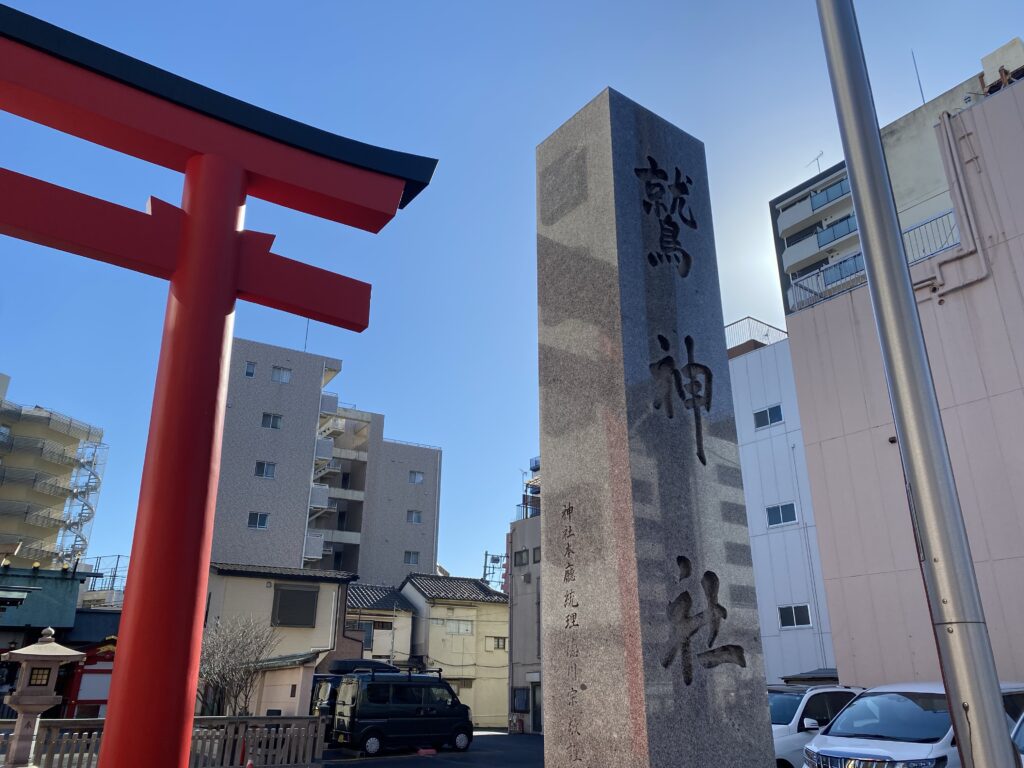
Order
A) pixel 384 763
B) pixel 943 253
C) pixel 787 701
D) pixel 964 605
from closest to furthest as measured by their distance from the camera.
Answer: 1. pixel 964 605
2. pixel 787 701
3. pixel 943 253
4. pixel 384 763

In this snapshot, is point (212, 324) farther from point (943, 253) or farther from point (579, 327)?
point (943, 253)

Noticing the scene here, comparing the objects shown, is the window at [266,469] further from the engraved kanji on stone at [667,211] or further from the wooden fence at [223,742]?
the engraved kanji on stone at [667,211]

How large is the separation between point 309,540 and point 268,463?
3.70 meters

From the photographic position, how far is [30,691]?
12539mm

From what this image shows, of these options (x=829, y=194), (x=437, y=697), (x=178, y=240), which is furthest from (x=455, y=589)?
(x=178, y=240)

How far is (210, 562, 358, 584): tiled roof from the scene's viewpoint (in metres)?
25.8

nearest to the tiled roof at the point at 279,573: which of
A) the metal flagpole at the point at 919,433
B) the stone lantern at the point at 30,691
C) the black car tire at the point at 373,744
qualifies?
the black car tire at the point at 373,744

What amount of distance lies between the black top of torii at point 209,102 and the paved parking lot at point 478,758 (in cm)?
1456

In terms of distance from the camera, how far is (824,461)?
1331cm

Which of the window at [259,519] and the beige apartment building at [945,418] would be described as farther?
the window at [259,519]

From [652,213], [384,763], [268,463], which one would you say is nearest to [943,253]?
[652,213]

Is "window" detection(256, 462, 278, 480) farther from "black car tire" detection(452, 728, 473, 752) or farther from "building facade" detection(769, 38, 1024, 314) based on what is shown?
"building facade" detection(769, 38, 1024, 314)

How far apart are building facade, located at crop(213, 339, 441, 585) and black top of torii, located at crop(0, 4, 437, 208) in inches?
1008

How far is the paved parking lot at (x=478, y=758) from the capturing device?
700 inches
